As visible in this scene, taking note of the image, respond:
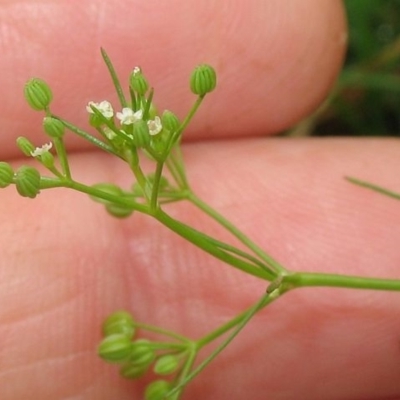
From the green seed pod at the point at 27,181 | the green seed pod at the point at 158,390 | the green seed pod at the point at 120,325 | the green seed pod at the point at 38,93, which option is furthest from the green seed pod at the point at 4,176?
the green seed pod at the point at 158,390

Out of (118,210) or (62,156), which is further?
(118,210)

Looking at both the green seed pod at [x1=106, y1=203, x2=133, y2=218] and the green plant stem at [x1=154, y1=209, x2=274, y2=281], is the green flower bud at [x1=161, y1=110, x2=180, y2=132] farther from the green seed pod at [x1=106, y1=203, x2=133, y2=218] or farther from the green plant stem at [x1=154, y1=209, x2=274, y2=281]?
the green seed pod at [x1=106, y1=203, x2=133, y2=218]

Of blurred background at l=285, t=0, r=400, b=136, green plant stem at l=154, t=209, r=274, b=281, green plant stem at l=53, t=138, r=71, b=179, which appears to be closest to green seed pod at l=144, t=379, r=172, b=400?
green plant stem at l=154, t=209, r=274, b=281

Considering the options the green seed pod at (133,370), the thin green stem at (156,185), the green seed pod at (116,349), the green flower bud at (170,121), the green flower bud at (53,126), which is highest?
the green flower bud at (53,126)

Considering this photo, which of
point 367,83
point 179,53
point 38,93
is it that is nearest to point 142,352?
point 38,93

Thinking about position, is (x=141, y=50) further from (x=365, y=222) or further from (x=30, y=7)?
(x=365, y=222)

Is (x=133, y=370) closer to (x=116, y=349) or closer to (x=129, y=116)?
(x=116, y=349)

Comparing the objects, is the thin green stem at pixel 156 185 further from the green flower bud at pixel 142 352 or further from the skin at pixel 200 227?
the skin at pixel 200 227
